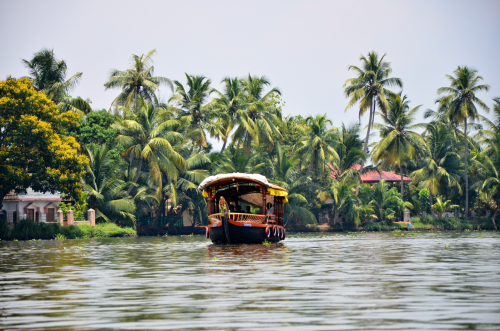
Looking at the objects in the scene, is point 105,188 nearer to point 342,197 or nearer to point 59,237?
point 59,237

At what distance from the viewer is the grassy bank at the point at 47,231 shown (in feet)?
125

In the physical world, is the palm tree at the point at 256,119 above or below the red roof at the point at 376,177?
above

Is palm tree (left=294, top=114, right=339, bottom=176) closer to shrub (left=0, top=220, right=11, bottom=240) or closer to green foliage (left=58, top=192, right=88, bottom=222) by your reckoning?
green foliage (left=58, top=192, right=88, bottom=222)

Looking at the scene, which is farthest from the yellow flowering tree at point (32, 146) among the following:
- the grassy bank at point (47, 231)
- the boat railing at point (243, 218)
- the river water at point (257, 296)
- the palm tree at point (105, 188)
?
the river water at point (257, 296)

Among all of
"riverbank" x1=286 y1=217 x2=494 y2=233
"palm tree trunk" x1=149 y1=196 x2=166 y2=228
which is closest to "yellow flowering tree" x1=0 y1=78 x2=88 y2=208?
"palm tree trunk" x1=149 y1=196 x2=166 y2=228

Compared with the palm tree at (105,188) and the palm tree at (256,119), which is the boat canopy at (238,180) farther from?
the palm tree at (256,119)

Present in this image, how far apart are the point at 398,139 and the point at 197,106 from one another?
1965 centimetres

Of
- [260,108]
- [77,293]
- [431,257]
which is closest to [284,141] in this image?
[260,108]

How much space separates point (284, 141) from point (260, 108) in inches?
373

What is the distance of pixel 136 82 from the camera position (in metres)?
53.0

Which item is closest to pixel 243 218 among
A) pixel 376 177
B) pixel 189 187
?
pixel 189 187

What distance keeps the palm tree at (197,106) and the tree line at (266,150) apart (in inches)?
Answer: 3.7

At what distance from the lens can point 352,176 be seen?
58.0 m

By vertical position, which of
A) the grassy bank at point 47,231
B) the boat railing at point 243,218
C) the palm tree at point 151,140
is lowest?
the grassy bank at point 47,231
